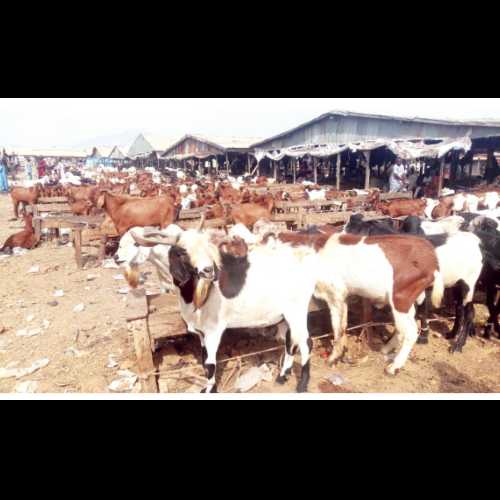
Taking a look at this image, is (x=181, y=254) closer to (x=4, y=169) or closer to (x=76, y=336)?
(x=76, y=336)

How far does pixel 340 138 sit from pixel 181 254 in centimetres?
1212

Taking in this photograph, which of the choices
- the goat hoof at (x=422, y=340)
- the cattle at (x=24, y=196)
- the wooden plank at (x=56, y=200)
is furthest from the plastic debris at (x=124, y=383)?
the cattle at (x=24, y=196)

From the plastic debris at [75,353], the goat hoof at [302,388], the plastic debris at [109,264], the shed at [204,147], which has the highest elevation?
the shed at [204,147]

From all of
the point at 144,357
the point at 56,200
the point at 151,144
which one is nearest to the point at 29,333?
the point at 144,357

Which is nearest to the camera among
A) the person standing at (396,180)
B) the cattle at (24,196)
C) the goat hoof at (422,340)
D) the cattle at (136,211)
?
the goat hoof at (422,340)

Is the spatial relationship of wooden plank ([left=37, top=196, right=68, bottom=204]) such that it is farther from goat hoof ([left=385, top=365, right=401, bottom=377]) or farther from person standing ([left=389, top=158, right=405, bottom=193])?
person standing ([left=389, top=158, right=405, bottom=193])

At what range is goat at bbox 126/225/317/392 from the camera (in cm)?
314

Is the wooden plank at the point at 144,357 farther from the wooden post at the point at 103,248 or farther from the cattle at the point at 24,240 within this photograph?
the cattle at the point at 24,240

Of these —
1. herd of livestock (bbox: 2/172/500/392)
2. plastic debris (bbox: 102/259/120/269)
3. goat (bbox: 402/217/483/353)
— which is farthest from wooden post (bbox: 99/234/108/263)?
goat (bbox: 402/217/483/353)

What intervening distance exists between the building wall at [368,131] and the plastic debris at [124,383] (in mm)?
10983

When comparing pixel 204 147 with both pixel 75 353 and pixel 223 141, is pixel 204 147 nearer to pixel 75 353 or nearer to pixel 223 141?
pixel 223 141

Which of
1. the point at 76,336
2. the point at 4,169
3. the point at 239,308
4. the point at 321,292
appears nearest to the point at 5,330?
the point at 76,336

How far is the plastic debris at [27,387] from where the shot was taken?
11.9 ft

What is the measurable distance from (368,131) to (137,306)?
11.5 meters
